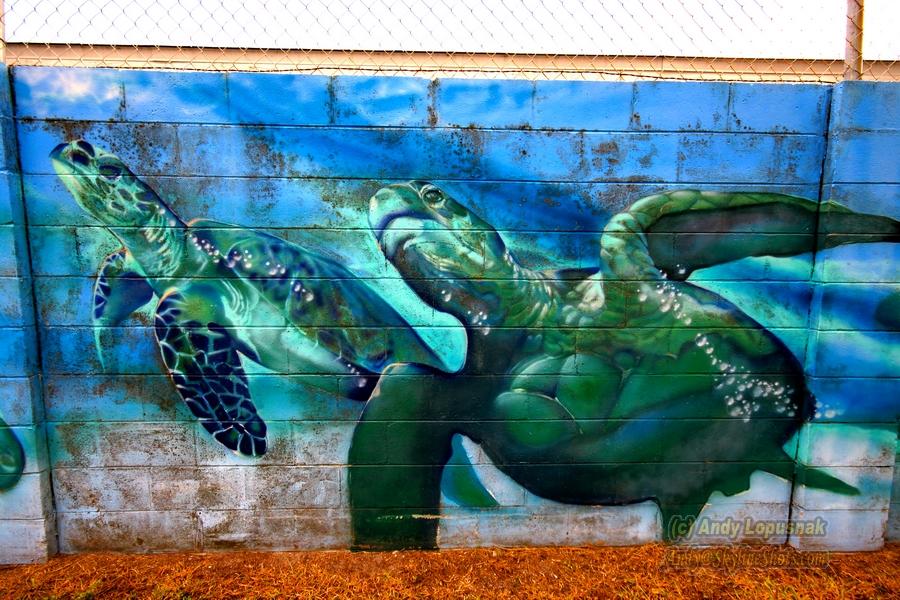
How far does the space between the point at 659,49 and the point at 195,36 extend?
249 centimetres

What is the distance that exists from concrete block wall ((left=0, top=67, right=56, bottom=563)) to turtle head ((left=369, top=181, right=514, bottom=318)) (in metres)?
1.73

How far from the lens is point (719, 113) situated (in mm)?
2582

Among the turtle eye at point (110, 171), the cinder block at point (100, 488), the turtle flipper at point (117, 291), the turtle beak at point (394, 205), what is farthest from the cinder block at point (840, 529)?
the turtle eye at point (110, 171)

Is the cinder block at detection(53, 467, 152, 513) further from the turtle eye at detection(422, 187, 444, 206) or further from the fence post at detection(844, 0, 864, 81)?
the fence post at detection(844, 0, 864, 81)

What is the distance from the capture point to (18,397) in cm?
256

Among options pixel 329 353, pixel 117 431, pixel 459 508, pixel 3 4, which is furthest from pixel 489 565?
pixel 3 4

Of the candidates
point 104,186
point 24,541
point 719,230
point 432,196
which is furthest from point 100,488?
point 719,230

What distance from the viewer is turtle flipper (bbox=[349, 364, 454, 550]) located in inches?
105

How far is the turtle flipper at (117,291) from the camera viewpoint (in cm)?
256

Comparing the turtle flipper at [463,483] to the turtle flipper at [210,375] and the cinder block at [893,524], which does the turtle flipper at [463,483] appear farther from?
the cinder block at [893,524]

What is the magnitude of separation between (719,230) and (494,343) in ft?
4.29

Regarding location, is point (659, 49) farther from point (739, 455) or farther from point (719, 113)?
point (739, 455)

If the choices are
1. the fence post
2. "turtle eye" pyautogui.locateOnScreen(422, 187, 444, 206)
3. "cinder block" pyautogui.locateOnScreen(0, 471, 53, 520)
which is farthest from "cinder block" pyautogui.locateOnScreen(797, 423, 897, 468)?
"cinder block" pyautogui.locateOnScreen(0, 471, 53, 520)

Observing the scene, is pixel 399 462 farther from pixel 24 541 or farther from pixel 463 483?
pixel 24 541
